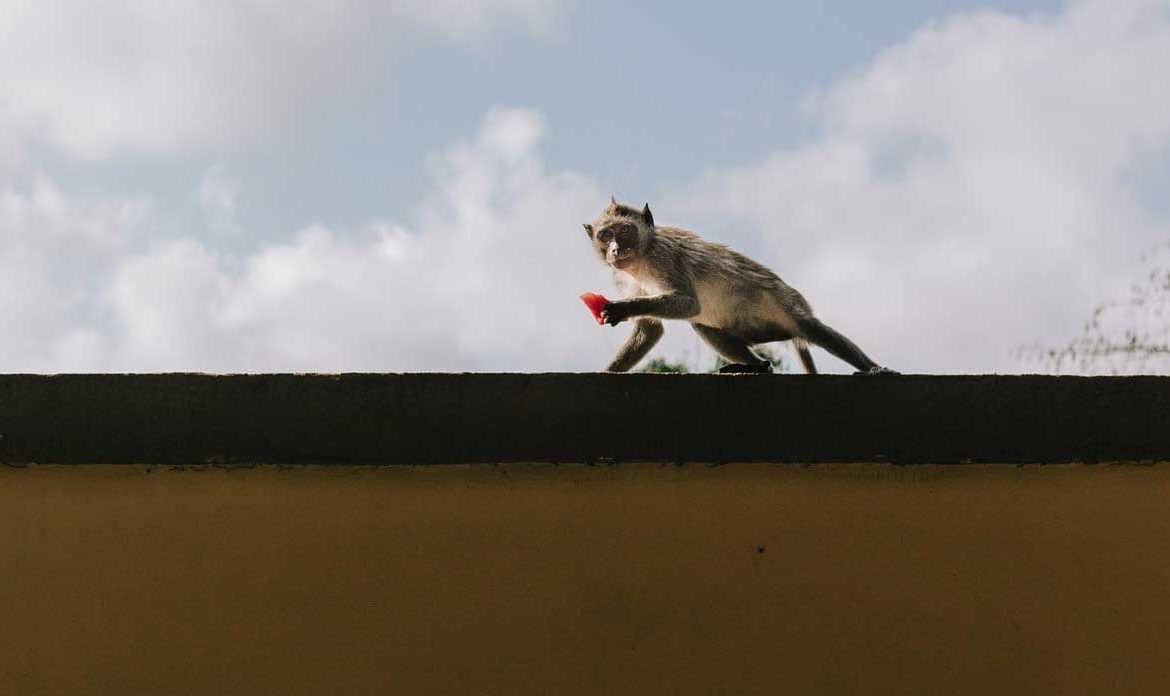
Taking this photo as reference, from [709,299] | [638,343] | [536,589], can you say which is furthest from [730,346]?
[536,589]

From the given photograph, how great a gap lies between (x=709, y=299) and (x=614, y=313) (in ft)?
3.37

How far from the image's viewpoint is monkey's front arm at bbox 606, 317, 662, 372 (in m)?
5.85

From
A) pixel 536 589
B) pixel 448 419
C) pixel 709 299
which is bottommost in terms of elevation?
pixel 536 589

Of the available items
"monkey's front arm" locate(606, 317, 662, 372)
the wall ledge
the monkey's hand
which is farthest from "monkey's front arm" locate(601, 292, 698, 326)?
the wall ledge

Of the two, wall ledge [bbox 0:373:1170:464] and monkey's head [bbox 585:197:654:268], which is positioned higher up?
monkey's head [bbox 585:197:654:268]

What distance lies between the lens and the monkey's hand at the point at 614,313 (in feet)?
16.1

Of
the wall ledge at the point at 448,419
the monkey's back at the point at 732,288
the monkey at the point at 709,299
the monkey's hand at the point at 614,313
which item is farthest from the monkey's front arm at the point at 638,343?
the wall ledge at the point at 448,419

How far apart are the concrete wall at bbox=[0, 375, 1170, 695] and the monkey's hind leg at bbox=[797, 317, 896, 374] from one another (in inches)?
90.5

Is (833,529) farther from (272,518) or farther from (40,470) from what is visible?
(40,470)

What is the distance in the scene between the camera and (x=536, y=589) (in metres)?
3.26

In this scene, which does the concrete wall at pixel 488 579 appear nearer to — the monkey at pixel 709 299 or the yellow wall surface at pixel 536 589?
the yellow wall surface at pixel 536 589

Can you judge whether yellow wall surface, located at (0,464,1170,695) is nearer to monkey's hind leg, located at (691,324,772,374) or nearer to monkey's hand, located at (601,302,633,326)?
monkey's hand, located at (601,302,633,326)

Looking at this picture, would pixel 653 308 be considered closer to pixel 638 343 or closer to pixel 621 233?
pixel 638 343

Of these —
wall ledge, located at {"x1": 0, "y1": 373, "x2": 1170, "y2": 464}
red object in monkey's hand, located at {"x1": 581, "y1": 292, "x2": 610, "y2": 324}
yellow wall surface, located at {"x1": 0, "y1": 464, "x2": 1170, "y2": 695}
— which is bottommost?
yellow wall surface, located at {"x1": 0, "y1": 464, "x2": 1170, "y2": 695}
